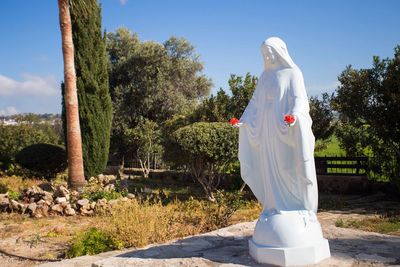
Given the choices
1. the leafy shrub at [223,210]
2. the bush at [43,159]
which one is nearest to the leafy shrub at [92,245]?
the leafy shrub at [223,210]

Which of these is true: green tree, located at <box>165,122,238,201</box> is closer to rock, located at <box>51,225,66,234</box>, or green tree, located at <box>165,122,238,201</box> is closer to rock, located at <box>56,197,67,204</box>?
rock, located at <box>56,197,67,204</box>

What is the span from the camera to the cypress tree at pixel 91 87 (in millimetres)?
15336

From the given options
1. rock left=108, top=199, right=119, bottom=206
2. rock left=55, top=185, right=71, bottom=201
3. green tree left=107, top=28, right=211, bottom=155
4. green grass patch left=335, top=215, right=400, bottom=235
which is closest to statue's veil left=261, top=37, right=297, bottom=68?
green grass patch left=335, top=215, right=400, bottom=235

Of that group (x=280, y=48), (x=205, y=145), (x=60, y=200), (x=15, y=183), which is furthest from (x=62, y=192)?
(x=280, y=48)

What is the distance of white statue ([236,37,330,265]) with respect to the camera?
4645mm

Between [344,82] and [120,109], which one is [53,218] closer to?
[344,82]

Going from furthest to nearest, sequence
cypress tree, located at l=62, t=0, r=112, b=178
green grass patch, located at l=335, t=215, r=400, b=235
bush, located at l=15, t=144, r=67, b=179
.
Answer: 1. bush, located at l=15, t=144, r=67, b=179
2. cypress tree, located at l=62, t=0, r=112, b=178
3. green grass patch, located at l=335, t=215, r=400, b=235

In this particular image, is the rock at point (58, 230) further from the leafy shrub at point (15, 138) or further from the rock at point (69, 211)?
the leafy shrub at point (15, 138)

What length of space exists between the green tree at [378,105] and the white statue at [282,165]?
6336mm

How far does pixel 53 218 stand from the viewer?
1014 centimetres

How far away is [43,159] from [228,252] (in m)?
12.9

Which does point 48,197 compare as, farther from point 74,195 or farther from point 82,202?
point 82,202

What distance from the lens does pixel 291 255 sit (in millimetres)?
4547

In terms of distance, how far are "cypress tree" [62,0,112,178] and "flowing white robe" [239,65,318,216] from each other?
11.3 meters
